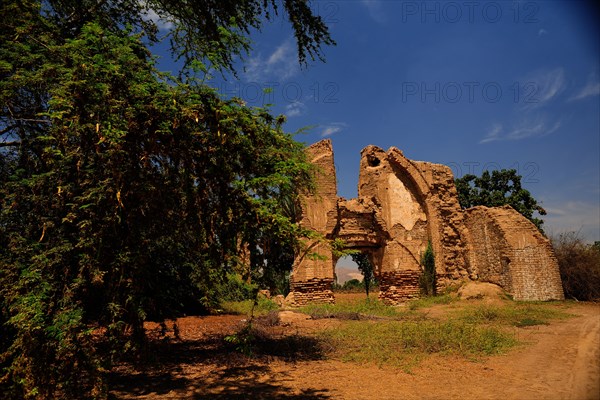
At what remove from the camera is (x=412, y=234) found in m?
21.4

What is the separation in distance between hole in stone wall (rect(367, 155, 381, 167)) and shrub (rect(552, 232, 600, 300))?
35.0 feet

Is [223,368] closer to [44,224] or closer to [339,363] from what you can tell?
[339,363]

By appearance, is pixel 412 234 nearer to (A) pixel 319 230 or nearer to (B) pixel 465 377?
(A) pixel 319 230

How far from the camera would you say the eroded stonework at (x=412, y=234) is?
18281 mm

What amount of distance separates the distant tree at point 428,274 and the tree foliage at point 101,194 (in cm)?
1584

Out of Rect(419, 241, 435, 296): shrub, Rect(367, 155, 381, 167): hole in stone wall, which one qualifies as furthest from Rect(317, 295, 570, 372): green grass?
Rect(367, 155, 381, 167): hole in stone wall

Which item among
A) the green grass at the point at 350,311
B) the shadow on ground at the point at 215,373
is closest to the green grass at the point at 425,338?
the shadow on ground at the point at 215,373

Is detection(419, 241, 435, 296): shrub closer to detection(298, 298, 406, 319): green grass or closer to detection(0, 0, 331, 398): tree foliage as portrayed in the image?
detection(298, 298, 406, 319): green grass

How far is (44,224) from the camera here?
16.7ft

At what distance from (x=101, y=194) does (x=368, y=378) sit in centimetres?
532

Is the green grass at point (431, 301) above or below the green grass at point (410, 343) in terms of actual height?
above

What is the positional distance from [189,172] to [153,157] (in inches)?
29.4

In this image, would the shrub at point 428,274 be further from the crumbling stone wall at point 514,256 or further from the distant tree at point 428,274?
the crumbling stone wall at point 514,256

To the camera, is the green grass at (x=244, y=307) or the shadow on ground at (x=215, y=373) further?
the green grass at (x=244, y=307)
